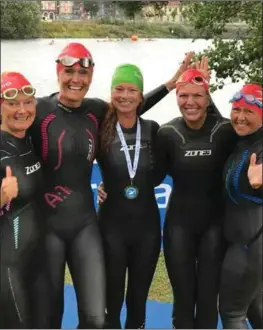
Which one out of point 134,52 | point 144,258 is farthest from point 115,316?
point 134,52

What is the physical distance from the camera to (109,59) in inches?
250

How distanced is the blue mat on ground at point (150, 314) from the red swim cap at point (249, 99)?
201cm

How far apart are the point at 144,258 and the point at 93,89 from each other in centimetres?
360

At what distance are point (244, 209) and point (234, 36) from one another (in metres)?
3.81

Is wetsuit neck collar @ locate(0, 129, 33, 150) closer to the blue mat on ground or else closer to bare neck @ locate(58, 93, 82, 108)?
bare neck @ locate(58, 93, 82, 108)

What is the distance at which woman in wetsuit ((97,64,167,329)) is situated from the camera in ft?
9.16

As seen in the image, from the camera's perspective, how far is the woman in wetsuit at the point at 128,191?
279cm

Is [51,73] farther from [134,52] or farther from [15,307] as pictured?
[15,307]

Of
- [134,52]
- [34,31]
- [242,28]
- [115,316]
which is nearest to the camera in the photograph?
[115,316]

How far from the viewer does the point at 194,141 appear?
2.80 metres

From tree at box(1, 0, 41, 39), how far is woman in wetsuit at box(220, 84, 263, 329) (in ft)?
11.4

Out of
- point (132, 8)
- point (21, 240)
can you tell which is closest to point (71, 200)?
point (21, 240)

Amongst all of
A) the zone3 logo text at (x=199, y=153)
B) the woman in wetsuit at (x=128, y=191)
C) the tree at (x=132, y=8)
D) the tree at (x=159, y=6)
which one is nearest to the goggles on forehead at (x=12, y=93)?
the woman in wetsuit at (x=128, y=191)

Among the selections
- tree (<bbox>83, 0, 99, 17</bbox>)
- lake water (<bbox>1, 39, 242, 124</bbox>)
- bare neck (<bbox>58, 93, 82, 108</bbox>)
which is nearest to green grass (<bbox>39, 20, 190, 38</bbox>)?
lake water (<bbox>1, 39, 242, 124</bbox>)
